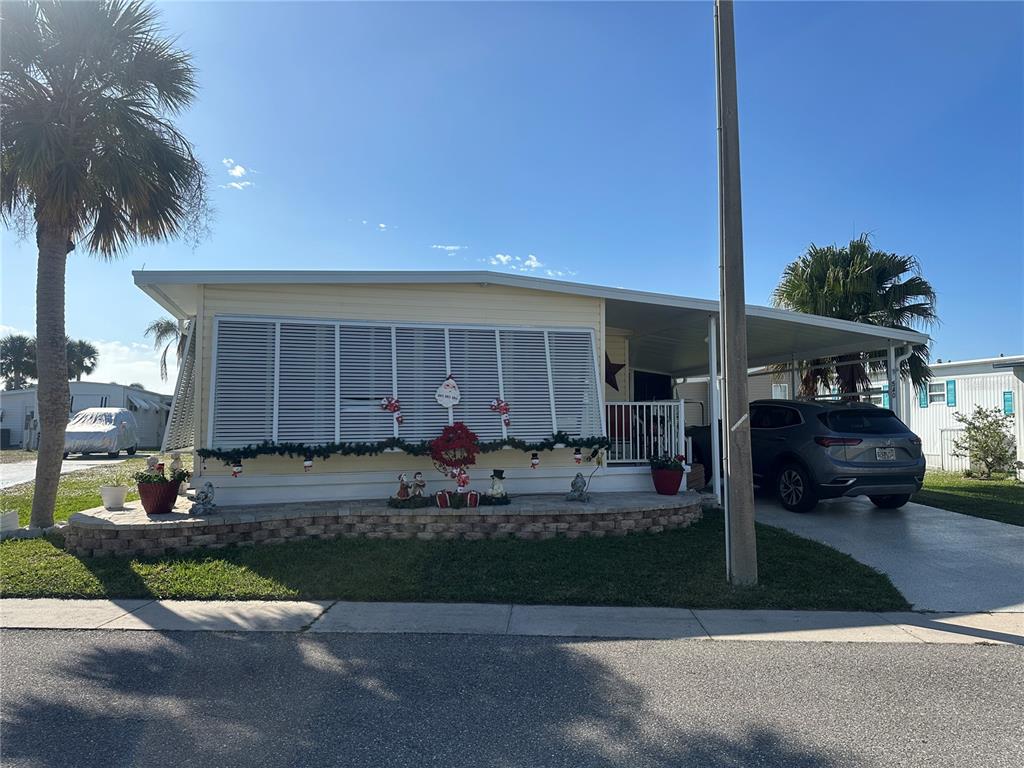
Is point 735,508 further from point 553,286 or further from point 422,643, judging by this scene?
point 553,286

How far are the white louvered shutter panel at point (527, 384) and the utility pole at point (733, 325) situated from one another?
9.70ft

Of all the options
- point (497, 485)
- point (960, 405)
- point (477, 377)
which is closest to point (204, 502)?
point (497, 485)

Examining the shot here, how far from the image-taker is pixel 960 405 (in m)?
15.6

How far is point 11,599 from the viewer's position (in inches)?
205

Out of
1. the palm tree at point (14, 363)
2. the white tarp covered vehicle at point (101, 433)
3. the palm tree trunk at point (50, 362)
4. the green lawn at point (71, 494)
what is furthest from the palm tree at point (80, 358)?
the palm tree trunk at point (50, 362)

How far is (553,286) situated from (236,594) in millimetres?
4996

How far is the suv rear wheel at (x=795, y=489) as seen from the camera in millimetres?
8281

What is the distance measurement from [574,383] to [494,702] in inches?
207

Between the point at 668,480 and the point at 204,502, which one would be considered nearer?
the point at 204,502

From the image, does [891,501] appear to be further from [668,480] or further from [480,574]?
[480,574]

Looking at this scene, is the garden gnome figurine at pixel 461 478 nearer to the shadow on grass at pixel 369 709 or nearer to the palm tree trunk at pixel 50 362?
the shadow on grass at pixel 369 709

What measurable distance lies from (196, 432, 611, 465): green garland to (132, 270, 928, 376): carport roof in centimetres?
191

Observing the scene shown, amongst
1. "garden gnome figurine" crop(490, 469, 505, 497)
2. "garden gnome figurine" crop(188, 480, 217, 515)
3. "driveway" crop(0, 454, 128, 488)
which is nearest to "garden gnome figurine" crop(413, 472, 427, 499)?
"garden gnome figurine" crop(490, 469, 505, 497)

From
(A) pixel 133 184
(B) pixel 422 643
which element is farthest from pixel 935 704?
(A) pixel 133 184
